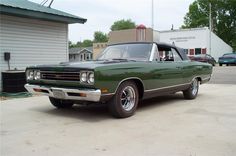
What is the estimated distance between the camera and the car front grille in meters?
5.95

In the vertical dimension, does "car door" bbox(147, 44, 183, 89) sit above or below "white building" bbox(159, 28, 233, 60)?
below

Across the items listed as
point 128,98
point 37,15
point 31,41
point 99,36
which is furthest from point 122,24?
point 128,98

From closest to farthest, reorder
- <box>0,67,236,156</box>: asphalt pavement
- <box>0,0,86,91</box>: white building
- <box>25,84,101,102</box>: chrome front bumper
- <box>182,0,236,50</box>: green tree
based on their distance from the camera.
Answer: <box>0,67,236,156</box>: asphalt pavement < <box>25,84,101,102</box>: chrome front bumper < <box>0,0,86,91</box>: white building < <box>182,0,236,50</box>: green tree

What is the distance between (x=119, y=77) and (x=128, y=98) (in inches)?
25.9

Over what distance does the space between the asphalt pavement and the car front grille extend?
2.47 ft

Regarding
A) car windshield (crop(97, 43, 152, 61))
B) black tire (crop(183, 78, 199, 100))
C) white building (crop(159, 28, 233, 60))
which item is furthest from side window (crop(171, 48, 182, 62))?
white building (crop(159, 28, 233, 60))

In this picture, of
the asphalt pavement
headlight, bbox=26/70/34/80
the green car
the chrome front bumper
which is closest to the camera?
the asphalt pavement

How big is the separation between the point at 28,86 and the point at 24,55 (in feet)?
15.2

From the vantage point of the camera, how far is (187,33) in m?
42.7

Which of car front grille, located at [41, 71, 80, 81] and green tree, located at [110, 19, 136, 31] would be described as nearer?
car front grille, located at [41, 71, 80, 81]

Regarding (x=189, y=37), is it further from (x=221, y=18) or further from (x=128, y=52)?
(x=128, y=52)

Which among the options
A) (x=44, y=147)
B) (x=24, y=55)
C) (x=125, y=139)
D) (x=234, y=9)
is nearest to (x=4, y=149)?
(x=44, y=147)

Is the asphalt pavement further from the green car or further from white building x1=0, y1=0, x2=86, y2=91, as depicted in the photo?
white building x1=0, y1=0, x2=86, y2=91

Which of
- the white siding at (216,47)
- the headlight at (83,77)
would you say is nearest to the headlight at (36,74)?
the headlight at (83,77)
